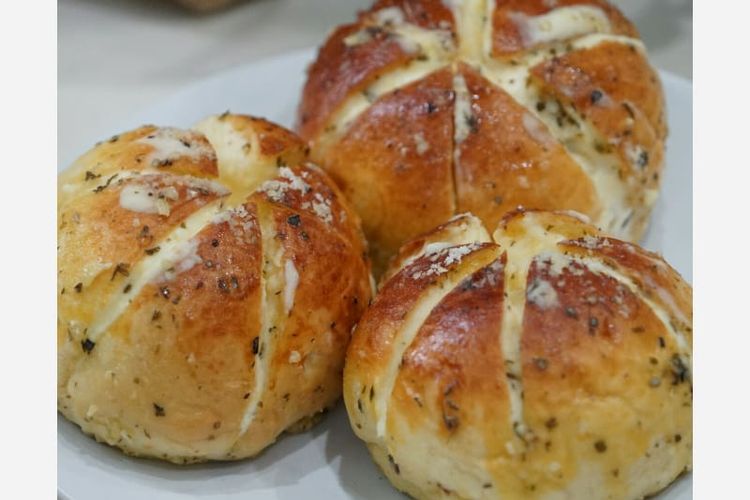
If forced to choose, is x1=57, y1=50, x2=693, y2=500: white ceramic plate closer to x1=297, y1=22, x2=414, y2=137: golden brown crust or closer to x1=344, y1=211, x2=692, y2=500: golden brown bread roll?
x1=344, y1=211, x2=692, y2=500: golden brown bread roll

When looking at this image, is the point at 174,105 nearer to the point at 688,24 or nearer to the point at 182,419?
the point at 182,419

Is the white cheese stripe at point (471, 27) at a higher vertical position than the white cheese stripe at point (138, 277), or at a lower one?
higher

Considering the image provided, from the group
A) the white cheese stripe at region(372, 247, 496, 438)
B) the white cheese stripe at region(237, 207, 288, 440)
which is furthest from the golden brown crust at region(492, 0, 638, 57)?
the white cheese stripe at region(237, 207, 288, 440)

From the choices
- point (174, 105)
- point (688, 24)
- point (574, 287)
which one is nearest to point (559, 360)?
point (574, 287)

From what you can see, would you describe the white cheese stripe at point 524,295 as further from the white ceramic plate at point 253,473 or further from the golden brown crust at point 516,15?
the golden brown crust at point 516,15

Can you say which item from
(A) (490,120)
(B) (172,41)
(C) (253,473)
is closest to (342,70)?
(A) (490,120)

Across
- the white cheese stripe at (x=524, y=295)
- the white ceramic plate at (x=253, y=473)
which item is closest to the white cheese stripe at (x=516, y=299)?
the white cheese stripe at (x=524, y=295)

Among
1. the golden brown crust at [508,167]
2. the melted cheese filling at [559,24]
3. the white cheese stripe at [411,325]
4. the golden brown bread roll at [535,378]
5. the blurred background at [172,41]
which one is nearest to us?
the golden brown bread roll at [535,378]
